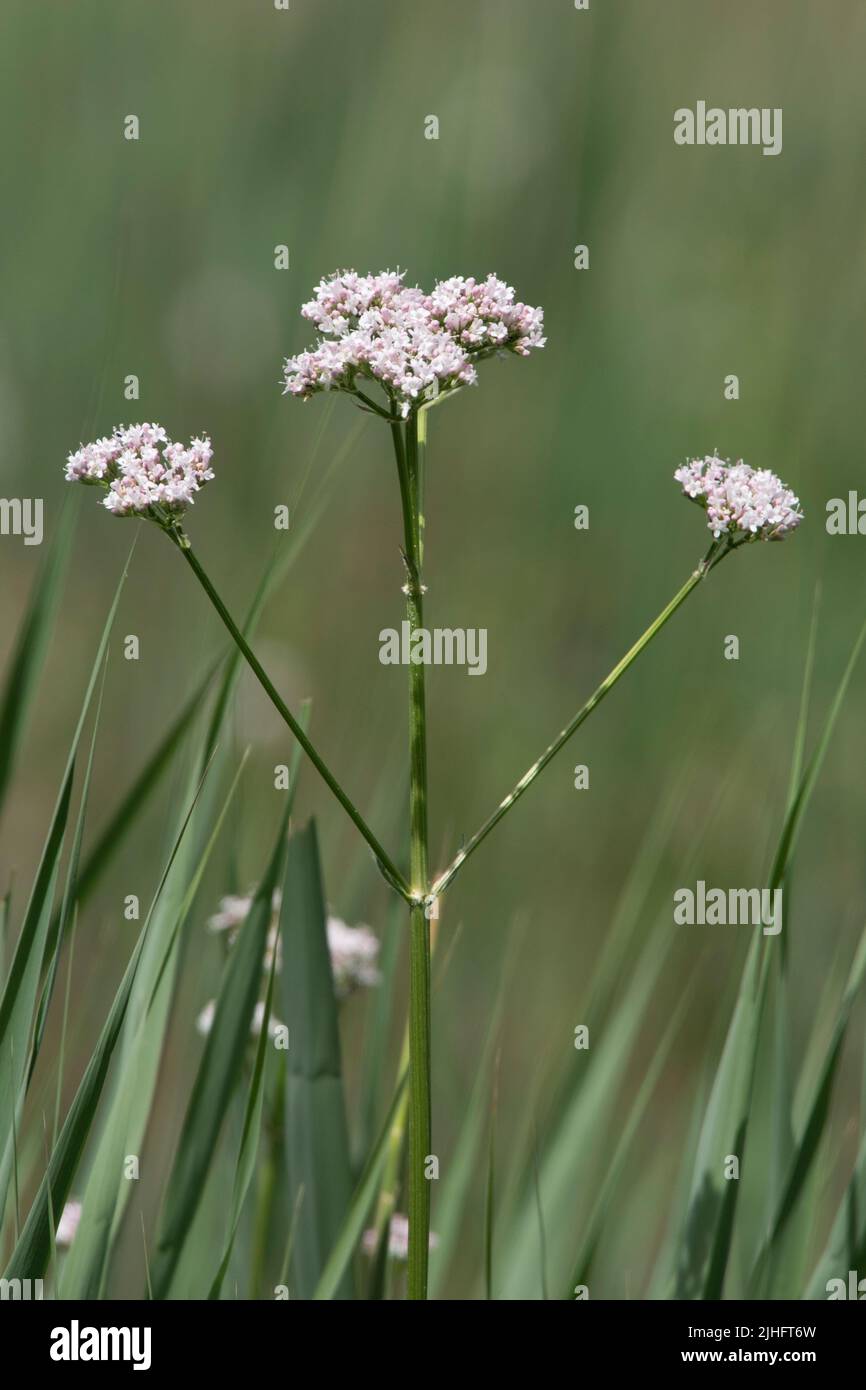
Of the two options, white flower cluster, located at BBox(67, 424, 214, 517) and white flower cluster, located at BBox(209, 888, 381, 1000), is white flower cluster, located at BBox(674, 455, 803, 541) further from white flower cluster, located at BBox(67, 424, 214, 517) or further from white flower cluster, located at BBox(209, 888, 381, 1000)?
white flower cluster, located at BBox(209, 888, 381, 1000)

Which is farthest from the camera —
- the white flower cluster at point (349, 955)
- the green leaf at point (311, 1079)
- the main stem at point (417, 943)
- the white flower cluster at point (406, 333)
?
the white flower cluster at point (349, 955)

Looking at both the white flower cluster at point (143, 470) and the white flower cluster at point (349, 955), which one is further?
the white flower cluster at point (349, 955)

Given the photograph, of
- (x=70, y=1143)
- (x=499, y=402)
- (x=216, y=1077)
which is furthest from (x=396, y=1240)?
(x=499, y=402)

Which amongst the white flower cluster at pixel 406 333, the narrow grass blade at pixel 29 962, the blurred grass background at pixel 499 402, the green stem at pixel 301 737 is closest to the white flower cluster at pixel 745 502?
the white flower cluster at pixel 406 333

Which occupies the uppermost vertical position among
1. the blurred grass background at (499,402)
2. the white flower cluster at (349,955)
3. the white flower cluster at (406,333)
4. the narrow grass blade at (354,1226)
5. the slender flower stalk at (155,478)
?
the blurred grass background at (499,402)

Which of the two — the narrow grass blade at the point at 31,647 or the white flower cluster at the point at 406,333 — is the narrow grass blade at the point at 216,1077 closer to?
the narrow grass blade at the point at 31,647

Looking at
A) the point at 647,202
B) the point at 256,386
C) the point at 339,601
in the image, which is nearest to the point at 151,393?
the point at 256,386

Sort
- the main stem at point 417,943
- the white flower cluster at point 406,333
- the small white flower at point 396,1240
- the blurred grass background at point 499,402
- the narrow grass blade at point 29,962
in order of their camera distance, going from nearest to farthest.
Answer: the main stem at point 417,943
the white flower cluster at point 406,333
the narrow grass blade at point 29,962
the small white flower at point 396,1240
the blurred grass background at point 499,402
